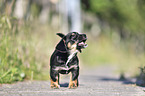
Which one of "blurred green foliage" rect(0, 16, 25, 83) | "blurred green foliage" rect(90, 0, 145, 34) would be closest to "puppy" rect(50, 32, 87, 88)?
"blurred green foliage" rect(0, 16, 25, 83)

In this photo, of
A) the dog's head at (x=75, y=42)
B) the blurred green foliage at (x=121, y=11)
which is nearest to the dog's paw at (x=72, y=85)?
the dog's head at (x=75, y=42)

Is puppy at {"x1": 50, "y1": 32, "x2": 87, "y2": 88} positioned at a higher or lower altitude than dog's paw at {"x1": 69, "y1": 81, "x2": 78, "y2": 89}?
higher

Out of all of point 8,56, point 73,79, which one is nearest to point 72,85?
point 73,79

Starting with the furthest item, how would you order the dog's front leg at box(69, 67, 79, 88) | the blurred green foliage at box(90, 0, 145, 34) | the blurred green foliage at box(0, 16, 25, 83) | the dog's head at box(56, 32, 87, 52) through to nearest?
1. the blurred green foliage at box(90, 0, 145, 34)
2. the blurred green foliage at box(0, 16, 25, 83)
3. the dog's front leg at box(69, 67, 79, 88)
4. the dog's head at box(56, 32, 87, 52)

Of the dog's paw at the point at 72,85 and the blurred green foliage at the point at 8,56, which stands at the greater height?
the blurred green foliage at the point at 8,56

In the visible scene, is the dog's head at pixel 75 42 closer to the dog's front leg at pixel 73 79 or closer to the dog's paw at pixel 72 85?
the dog's front leg at pixel 73 79

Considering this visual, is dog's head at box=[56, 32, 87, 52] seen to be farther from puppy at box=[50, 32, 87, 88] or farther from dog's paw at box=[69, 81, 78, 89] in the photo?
dog's paw at box=[69, 81, 78, 89]

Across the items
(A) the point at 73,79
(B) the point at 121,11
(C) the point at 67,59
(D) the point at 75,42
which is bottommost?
(A) the point at 73,79

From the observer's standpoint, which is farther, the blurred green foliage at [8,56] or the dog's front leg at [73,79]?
the blurred green foliage at [8,56]

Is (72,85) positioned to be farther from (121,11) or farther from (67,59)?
(121,11)

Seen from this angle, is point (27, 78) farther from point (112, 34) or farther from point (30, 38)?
point (112, 34)

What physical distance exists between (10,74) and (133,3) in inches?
1035

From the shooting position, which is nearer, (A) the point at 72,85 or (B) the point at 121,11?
(A) the point at 72,85

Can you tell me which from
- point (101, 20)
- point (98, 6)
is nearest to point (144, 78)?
point (98, 6)
